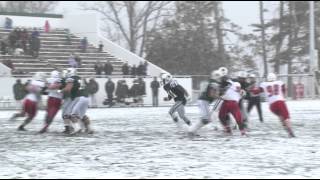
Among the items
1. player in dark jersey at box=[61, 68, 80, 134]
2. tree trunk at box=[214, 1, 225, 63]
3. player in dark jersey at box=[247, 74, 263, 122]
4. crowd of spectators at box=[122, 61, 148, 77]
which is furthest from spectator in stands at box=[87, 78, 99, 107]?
tree trunk at box=[214, 1, 225, 63]

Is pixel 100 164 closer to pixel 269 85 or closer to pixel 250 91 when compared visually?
pixel 269 85

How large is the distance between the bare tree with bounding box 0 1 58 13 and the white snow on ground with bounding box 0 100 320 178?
60467mm

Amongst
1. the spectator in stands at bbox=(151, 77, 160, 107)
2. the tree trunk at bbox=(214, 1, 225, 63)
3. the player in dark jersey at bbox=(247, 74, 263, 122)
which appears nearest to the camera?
the player in dark jersey at bbox=(247, 74, 263, 122)

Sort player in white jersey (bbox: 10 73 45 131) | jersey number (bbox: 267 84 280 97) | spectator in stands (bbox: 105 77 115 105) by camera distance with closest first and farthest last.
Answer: jersey number (bbox: 267 84 280 97) < player in white jersey (bbox: 10 73 45 131) < spectator in stands (bbox: 105 77 115 105)

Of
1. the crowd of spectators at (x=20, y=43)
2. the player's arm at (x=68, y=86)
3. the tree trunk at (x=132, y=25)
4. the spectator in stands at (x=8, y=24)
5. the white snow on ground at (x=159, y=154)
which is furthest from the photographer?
the tree trunk at (x=132, y=25)

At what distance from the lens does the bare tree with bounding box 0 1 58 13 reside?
78.1 m

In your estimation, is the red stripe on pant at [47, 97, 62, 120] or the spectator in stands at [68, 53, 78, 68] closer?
the red stripe on pant at [47, 97, 62, 120]

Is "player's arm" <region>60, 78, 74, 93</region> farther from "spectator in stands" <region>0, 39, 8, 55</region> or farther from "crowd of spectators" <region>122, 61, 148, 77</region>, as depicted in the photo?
"spectator in stands" <region>0, 39, 8, 55</region>

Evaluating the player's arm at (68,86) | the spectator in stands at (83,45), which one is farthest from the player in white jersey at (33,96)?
the spectator in stands at (83,45)

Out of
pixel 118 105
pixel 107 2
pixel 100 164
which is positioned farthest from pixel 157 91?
pixel 107 2

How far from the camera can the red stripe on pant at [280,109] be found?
16.6 m

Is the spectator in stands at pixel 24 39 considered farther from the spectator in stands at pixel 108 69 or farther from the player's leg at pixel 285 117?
the player's leg at pixel 285 117

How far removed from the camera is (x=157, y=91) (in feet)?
117

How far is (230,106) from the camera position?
17.0 metres
